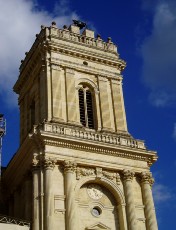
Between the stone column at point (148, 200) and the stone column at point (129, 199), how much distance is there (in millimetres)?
1053

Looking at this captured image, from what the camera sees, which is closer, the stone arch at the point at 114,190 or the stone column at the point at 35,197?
the stone column at the point at 35,197

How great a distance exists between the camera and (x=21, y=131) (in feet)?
136

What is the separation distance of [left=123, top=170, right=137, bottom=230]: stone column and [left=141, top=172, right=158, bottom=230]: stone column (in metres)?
1.05

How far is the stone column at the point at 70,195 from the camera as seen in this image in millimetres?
30562

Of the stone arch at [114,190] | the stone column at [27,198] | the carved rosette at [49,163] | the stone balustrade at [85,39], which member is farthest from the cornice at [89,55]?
the stone arch at [114,190]

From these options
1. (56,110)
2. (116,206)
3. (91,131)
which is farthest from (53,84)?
(116,206)

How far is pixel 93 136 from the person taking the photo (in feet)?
115

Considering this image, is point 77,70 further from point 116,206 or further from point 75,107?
point 116,206

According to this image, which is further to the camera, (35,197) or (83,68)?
(83,68)

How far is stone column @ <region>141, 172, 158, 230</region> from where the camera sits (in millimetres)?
33500

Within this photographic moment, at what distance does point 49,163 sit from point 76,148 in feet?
8.26

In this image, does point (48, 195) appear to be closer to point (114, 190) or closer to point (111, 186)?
point (111, 186)

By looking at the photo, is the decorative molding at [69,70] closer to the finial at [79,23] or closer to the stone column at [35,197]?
the finial at [79,23]

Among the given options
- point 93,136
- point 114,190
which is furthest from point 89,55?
point 114,190
